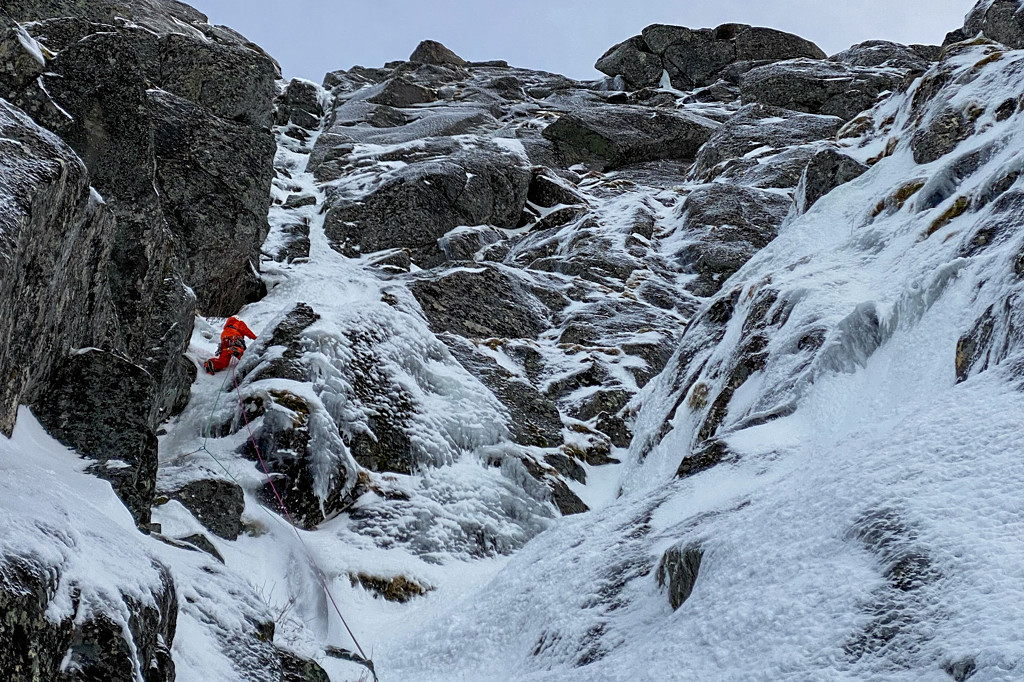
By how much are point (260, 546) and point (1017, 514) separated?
778 cm

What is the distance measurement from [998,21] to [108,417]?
24.8 m

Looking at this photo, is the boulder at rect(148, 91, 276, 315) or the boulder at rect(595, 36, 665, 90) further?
the boulder at rect(595, 36, 665, 90)

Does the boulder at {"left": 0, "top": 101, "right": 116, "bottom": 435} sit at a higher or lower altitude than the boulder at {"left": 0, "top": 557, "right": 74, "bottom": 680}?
higher

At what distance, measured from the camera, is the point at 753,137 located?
1213 inches

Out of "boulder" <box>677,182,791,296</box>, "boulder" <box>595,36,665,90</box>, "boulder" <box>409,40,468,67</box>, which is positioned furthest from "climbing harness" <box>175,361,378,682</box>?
"boulder" <box>409,40,468,67</box>

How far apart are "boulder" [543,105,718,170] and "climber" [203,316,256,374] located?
22856mm

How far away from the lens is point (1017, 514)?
513cm

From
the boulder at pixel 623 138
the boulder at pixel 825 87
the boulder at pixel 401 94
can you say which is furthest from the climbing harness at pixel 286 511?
the boulder at pixel 401 94

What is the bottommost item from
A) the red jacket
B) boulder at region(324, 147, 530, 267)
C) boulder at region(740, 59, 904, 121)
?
the red jacket

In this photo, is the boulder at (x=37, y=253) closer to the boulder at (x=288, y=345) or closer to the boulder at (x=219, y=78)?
the boulder at (x=288, y=345)

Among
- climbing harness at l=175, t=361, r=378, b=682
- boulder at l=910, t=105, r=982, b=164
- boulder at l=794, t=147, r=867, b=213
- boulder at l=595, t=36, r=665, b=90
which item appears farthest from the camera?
boulder at l=595, t=36, r=665, b=90

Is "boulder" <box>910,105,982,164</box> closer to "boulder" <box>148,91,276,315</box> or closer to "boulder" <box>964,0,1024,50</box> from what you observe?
"boulder" <box>964,0,1024,50</box>

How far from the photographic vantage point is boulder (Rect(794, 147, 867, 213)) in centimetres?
1656

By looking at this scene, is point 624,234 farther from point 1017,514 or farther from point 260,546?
point 1017,514
